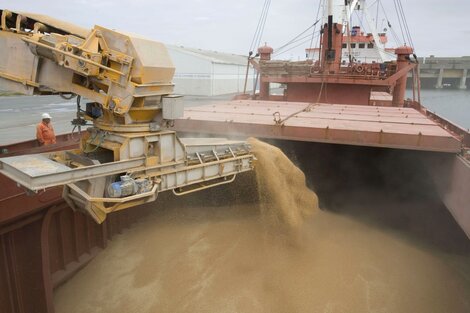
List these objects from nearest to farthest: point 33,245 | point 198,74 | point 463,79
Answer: point 33,245, point 198,74, point 463,79

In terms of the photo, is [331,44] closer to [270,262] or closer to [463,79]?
[270,262]

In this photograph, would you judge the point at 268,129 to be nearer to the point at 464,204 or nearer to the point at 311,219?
the point at 311,219

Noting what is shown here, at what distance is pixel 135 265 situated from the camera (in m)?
6.16

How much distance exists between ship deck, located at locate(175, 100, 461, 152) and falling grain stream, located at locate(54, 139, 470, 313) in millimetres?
847

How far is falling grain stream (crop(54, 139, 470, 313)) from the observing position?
5.32 m

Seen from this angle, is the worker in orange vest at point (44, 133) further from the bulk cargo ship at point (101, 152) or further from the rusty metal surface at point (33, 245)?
the rusty metal surface at point (33, 245)

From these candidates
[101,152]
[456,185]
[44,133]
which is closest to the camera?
[101,152]

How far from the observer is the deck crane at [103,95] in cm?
391

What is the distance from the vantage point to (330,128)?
6582 mm

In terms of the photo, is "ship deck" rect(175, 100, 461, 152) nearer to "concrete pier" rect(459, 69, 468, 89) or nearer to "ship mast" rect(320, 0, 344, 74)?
"ship mast" rect(320, 0, 344, 74)

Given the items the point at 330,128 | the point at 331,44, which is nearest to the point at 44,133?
the point at 330,128

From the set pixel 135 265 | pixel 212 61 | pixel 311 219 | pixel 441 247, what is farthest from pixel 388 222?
pixel 212 61

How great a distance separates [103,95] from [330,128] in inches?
161

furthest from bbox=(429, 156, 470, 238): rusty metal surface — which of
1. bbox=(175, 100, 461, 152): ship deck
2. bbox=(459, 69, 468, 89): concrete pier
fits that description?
bbox=(459, 69, 468, 89): concrete pier
